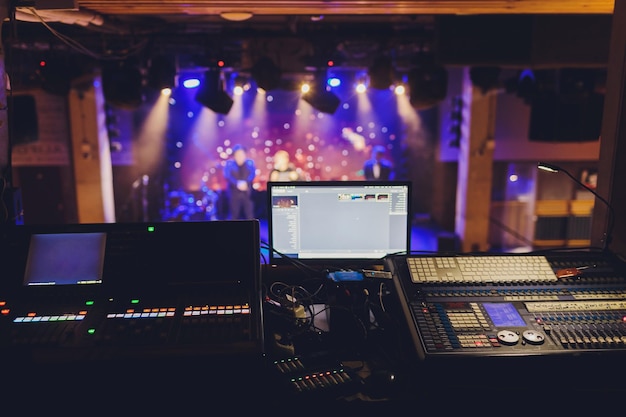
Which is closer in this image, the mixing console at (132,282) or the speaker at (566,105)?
the mixing console at (132,282)

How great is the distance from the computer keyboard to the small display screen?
146 mm

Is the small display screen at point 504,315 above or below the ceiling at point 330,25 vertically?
below

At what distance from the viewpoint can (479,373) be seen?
150 centimetres

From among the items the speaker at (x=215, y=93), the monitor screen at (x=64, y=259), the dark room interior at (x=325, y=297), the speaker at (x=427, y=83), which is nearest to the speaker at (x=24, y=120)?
the speaker at (x=215, y=93)

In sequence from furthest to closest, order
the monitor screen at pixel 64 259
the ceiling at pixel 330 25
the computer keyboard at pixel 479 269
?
the ceiling at pixel 330 25, the computer keyboard at pixel 479 269, the monitor screen at pixel 64 259

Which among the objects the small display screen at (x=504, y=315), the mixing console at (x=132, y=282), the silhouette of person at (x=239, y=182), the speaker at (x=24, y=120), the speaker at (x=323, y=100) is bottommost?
the silhouette of person at (x=239, y=182)

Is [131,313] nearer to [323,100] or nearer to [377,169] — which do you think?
[323,100]

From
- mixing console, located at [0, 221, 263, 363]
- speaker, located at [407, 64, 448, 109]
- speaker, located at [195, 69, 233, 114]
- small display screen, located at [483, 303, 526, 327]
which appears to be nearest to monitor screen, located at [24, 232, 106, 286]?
mixing console, located at [0, 221, 263, 363]

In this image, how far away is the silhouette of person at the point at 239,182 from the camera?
30.6 feet

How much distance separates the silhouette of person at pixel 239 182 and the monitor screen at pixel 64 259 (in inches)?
299

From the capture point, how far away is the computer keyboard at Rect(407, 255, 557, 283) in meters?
1.86

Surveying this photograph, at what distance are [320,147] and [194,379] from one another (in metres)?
9.48

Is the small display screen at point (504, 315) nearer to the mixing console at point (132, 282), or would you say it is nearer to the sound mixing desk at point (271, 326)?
the sound mixing desk at point (271, 326)

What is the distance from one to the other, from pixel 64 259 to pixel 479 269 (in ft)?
5.06
